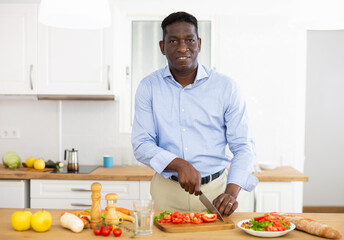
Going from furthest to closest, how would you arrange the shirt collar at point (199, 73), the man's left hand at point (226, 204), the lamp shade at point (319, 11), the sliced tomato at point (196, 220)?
the shirt collar at point (199, 73), the lamp shade at point (319, 11), the man's left hand at point (226, 204), the sliced tomato at point (196, 220)

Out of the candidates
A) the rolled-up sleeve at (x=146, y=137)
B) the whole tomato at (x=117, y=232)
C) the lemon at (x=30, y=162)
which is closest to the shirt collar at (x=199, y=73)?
the rolled-up sleeve at (x=146, y=137)

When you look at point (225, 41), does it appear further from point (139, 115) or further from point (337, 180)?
point (337, 180)

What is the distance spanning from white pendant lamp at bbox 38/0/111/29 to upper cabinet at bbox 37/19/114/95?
4.38ft

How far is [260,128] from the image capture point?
12.1ft

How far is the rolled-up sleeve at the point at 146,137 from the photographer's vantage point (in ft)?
6.13

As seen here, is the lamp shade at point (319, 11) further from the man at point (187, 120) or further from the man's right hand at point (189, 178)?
the man's right hand at point (189, 178)

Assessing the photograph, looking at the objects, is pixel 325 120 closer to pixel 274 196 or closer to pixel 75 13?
pixel 274 196

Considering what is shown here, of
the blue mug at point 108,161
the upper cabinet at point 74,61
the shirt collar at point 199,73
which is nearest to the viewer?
the shirt collar at point 199,73

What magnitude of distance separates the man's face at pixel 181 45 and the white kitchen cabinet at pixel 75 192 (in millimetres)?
1459

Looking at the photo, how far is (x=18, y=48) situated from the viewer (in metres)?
3.35

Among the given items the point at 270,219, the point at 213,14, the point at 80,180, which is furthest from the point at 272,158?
the point at 270,219

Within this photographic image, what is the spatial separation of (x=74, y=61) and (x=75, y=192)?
1016 millimetres

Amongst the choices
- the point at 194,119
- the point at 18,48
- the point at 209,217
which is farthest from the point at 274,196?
the point at 18,48

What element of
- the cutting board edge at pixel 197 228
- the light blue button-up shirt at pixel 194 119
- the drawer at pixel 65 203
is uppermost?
the light blue button-up shirt at pixel 194 119
